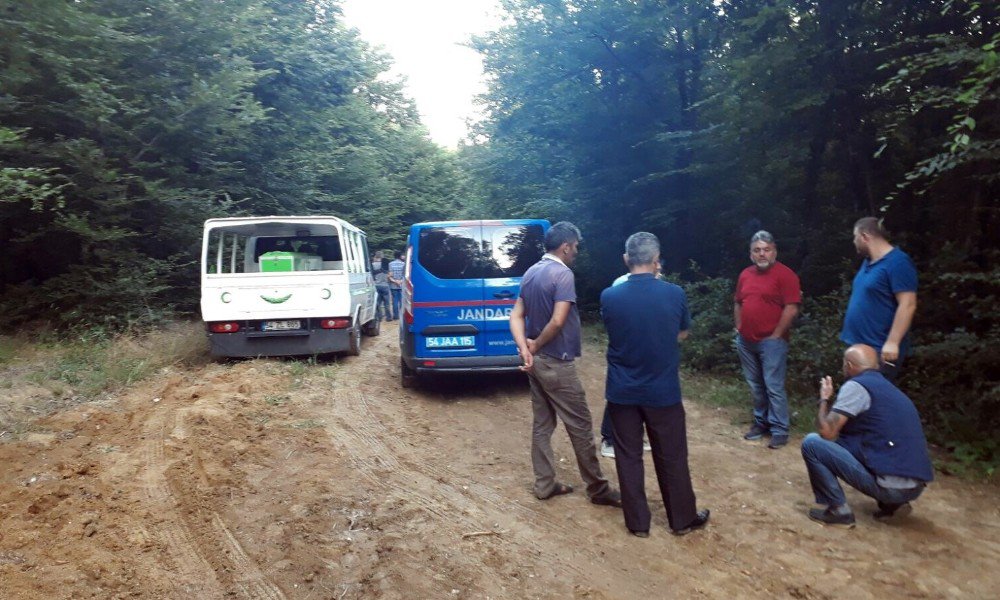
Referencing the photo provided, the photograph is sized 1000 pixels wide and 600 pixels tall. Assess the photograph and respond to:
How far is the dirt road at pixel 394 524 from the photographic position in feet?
A: 11.4

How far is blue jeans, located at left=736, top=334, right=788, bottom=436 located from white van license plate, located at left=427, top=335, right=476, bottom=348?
3.06 metres

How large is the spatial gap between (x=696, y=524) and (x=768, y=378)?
2.16 meters

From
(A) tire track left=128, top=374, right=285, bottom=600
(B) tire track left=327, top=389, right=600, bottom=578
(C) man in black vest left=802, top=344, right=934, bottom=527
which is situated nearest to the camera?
(A) tire track left=128, top=374, right=285, bottom=600

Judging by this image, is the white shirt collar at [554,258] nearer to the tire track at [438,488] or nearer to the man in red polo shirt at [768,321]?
the tire track at [438,488]

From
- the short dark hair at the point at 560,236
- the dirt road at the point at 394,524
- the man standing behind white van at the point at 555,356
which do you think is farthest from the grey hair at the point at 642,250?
the dirt road at the point at 394,524

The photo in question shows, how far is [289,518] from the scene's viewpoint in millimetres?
4301

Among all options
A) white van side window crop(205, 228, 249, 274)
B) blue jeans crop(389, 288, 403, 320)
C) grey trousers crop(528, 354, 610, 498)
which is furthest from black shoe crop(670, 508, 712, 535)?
blue jeans crop(389, 288, 403, 320)

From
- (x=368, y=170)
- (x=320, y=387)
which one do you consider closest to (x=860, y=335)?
(x=320, y=387)

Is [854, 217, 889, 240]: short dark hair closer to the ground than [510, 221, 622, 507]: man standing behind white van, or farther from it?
farther from it

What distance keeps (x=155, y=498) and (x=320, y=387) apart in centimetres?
357

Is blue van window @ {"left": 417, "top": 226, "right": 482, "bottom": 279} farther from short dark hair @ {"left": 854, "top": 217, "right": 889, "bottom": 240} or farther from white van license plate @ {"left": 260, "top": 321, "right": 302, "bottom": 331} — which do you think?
short dark hair @ {"left": 854, "top": 217, "right": 889, "bottom": 240}

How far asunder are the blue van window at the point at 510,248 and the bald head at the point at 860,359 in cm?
440

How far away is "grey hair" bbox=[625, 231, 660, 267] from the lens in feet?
13.4

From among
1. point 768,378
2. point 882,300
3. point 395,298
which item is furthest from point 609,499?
point 395,298
